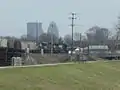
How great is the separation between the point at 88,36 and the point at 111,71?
120 meters

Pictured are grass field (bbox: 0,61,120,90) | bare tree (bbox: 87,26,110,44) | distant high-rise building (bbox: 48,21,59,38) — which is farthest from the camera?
bare tree (bbox: 87,26,110,44)

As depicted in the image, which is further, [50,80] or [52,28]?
[52,28]

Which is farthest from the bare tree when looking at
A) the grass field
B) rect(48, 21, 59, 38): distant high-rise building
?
the grass field

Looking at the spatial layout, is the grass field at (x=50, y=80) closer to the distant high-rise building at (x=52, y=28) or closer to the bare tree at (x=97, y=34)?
the distant high-rise building at (x=52, y=28)

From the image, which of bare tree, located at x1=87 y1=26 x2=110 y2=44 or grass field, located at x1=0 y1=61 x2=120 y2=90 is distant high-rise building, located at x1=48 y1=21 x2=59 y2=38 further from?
grass field, located at x1=0 y1=61 x2=120 y2=90

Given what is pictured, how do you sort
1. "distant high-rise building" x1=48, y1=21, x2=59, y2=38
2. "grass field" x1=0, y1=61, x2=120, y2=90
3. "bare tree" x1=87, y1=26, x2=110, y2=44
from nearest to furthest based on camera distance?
"grass field" x1=0, y1=61, x2=120, y2=90
"distant high-rise building" x1=48, y1=21, x2=59, y2=38
"bare tree" x1=87, y1=26, x2=110, y2=44

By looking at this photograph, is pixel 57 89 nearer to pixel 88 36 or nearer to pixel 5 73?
pixel 5 73

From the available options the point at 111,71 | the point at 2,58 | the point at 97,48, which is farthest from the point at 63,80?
the point at 97,48

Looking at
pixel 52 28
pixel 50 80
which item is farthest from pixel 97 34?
pixel 50 80

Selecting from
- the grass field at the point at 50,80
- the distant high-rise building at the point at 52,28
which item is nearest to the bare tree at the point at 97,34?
the distant high-rise building at the point at 52,28

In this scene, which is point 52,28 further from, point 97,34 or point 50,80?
point 50,80

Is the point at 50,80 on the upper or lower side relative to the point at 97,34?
lower

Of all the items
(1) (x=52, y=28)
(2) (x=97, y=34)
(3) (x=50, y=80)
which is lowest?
(3) (x=50, y=80)

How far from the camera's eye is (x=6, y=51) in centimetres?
5112
